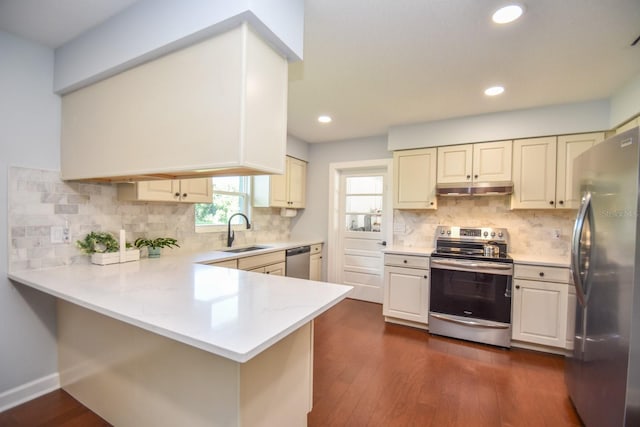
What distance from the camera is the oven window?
275 centimetres

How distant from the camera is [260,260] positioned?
3033 mm

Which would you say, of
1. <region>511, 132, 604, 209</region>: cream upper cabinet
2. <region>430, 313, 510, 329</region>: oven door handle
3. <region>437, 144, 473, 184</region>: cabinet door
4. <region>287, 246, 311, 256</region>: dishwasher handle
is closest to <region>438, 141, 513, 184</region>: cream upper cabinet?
<region>437, 144, 473, 184</region>: cabinet door

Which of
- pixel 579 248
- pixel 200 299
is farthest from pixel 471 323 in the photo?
pixel 200 299

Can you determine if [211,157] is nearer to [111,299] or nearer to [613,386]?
[111,299]

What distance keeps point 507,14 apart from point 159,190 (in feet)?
8.63

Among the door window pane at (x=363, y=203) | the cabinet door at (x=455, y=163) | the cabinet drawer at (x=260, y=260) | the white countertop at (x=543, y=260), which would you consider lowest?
the cabinet drawer at (x=260, y=260)

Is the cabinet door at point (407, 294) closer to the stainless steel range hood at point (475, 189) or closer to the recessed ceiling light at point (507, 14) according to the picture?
the stainless steel range hood at point (475, 189)

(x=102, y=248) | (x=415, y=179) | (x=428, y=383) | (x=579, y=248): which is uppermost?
(x=415, y=179)

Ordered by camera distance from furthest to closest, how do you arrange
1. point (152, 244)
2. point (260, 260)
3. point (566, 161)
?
point (260, 260)
point (566, 161)
point (152, 244)

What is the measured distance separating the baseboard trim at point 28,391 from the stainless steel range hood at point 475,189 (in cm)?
380

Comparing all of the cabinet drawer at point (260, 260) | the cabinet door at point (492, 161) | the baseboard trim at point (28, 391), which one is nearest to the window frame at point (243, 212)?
the cabinet drawer at point (260, 260)

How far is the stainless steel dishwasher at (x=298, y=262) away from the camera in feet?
11.6

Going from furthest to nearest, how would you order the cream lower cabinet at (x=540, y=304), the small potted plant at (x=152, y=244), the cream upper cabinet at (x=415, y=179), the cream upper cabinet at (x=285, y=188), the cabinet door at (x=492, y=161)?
the cream upper cabinet at (x=285, y=188) < the cream upper cabinet at (x=415, y=179) < the cabinet door at (x=492, y=161) < the cream lower cabinet at (x=540, y=304) < the small potted plant at (x=152, y=244)

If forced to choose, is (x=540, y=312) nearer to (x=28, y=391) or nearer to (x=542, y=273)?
(x=542, y=273)
